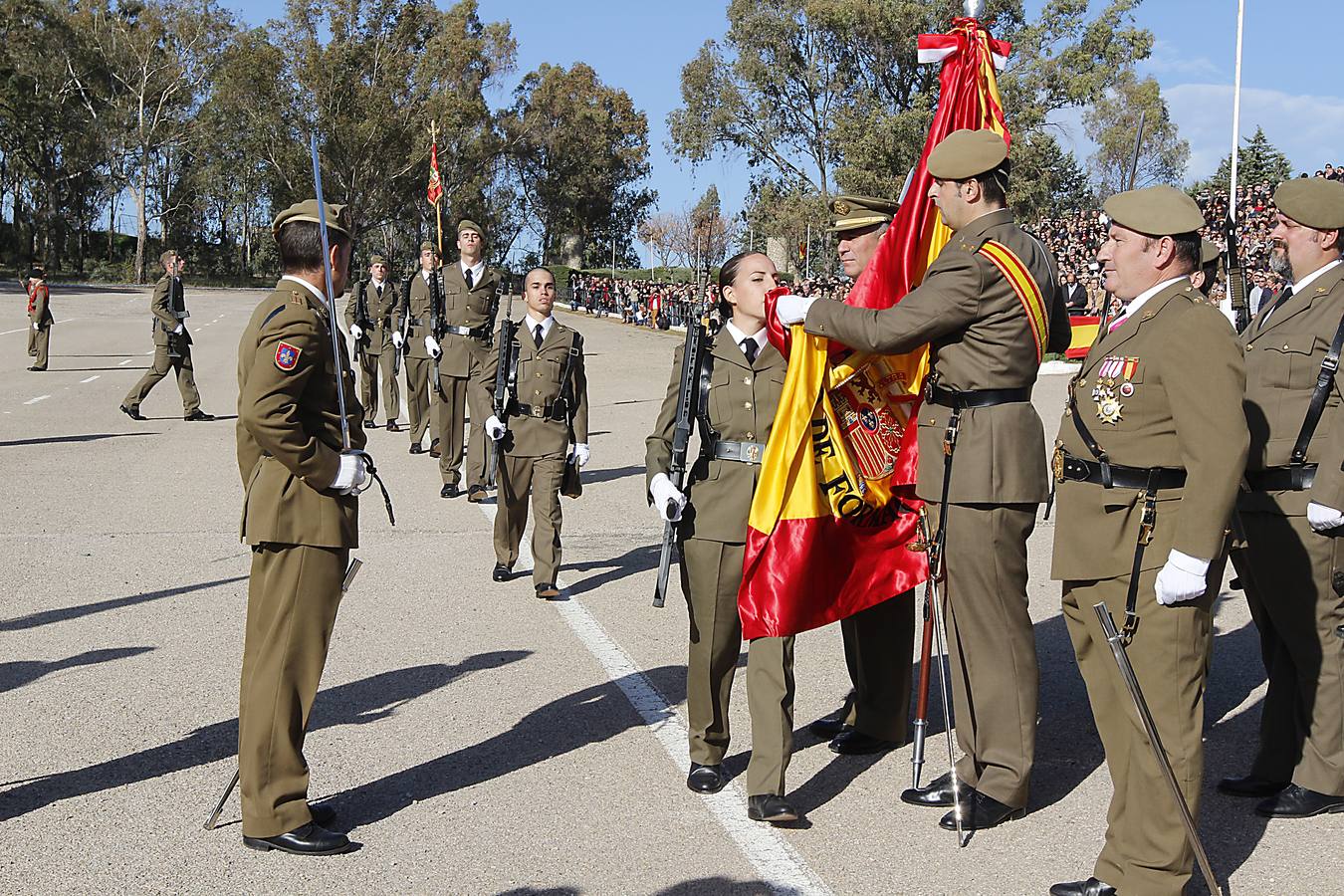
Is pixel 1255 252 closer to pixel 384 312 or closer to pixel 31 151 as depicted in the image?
pixel 384 312

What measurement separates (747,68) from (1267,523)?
47.4m

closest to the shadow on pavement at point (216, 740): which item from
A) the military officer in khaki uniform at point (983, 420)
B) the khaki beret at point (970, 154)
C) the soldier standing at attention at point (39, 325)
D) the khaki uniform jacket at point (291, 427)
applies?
the khaki uniform jacket at point (291, 427)

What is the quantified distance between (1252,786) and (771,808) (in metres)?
1.92

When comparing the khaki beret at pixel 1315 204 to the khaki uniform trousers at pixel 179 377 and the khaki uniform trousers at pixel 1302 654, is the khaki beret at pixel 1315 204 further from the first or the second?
the khaki uniform trousers at pixel 179 377

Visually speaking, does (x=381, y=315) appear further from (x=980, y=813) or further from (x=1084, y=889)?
(x=1084, y=889)

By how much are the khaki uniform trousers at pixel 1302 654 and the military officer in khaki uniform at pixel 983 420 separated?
1044 mm

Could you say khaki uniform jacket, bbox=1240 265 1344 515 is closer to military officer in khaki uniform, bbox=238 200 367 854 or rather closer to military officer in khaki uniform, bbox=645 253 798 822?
military officer in khaki uniform, bbox=645 253 798 822

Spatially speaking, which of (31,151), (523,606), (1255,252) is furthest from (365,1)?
(523,606)

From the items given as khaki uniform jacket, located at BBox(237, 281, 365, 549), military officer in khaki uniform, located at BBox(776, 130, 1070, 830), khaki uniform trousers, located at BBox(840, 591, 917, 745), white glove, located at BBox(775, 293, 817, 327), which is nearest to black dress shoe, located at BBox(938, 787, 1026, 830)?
military officer in khaki uniform, located at BBox(776, 130, 1070, 830)

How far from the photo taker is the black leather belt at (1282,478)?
16.6 ft

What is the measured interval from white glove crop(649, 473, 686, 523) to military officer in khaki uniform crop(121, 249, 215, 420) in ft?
45.6

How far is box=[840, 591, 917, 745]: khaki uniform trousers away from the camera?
5555 millimetres

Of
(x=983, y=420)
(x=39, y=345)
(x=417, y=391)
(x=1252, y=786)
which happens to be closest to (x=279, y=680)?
(x=983, y=420)

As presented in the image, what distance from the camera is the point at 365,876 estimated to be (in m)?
4.29
